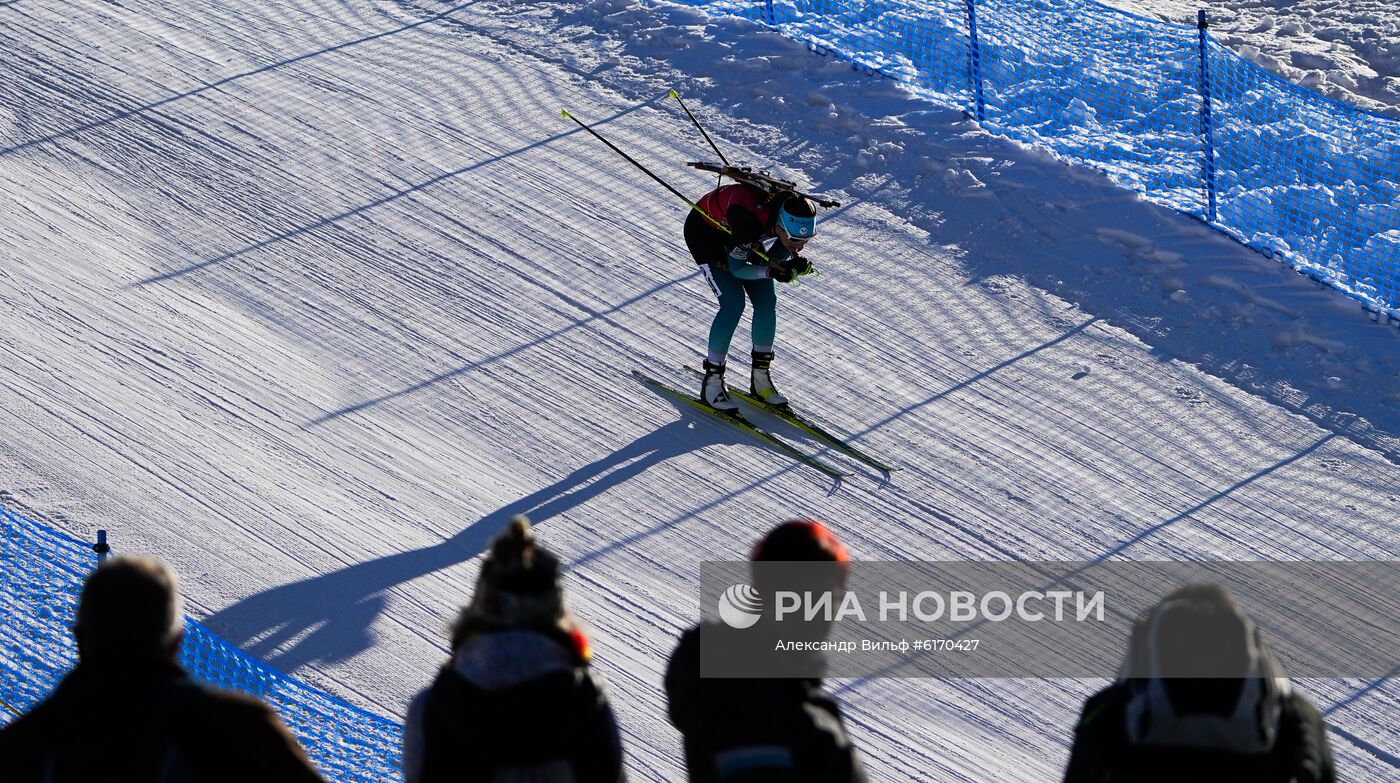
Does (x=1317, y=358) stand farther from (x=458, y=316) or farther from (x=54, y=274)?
(x=54, y=274)

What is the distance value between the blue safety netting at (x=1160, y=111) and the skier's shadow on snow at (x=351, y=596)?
5036mm

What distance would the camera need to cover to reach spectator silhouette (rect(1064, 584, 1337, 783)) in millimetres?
3057

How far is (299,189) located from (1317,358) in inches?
267

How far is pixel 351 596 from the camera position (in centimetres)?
714

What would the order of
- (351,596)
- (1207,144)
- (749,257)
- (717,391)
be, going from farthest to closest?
1. (1207,144)
2. (717,391)
3. (749,257)
4. (351,596)

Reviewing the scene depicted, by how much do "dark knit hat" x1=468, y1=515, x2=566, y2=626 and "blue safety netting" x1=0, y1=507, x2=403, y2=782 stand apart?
254cm

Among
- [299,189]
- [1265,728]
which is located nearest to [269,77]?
[299,189]

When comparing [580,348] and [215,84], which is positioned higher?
[215,84]

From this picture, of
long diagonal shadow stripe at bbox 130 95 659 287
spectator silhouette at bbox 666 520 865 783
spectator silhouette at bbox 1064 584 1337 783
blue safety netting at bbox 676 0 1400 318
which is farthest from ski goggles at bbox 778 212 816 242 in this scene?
spectator silhouette at bbox 1064 584 1337 783

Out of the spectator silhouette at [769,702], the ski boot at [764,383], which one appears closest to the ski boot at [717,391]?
the ski boot at [764,383]

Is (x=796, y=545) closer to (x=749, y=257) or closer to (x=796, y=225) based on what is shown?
(x=796, y=225)

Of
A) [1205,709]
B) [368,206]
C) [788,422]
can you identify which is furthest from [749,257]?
[1205,709]

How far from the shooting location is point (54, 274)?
9797 mm

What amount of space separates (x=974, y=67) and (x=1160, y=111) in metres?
1.46
